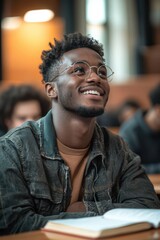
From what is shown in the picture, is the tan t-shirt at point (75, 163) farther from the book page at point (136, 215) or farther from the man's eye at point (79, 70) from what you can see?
the book page at point (136, 215)

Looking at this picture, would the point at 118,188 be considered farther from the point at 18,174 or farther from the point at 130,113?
the point at 130,113

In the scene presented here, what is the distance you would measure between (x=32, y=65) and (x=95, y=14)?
132 centimetres

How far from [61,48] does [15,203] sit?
739mm

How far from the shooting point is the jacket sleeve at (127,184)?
8.07 feet

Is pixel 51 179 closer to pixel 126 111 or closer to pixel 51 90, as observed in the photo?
pixel 51 90

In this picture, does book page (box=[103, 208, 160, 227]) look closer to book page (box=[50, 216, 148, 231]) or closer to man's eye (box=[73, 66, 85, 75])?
book page (box=[50, 216, 148, 231])

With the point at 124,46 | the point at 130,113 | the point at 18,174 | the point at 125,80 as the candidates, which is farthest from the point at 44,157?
the point at 124,46

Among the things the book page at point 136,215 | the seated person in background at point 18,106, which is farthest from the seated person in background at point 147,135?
the book page at point 136,215

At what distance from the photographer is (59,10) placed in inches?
360

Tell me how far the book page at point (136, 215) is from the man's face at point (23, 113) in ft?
6.02

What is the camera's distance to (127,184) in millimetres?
2533

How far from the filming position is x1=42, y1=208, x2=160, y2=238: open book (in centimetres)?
175

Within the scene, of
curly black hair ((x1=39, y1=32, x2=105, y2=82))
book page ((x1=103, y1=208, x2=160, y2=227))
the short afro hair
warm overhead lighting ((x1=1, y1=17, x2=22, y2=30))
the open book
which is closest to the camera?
the open book

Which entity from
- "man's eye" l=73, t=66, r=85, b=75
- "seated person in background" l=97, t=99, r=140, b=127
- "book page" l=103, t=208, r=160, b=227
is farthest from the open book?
"seated person in background" l=97, t=99, r=140, b=127
